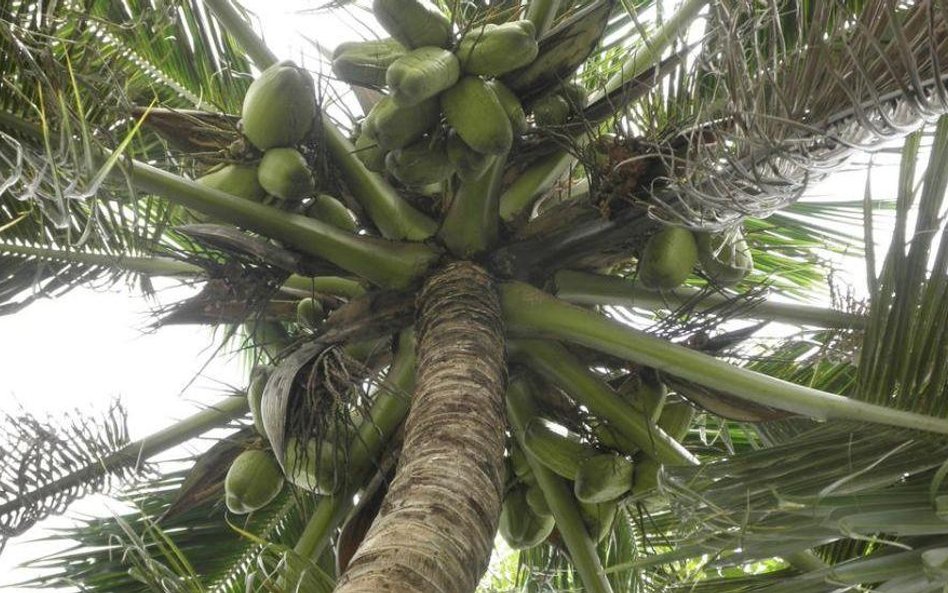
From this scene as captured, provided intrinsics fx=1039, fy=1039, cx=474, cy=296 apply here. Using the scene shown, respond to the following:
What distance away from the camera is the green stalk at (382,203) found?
8.39 feet

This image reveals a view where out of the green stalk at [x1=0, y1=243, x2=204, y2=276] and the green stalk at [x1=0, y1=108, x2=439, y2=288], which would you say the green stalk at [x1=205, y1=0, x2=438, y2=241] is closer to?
the green stalk at [x1=0, y1=108, x2=439, y2=288]

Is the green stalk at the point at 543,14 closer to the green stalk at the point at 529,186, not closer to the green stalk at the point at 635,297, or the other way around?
the green stalk at the point at 529,186

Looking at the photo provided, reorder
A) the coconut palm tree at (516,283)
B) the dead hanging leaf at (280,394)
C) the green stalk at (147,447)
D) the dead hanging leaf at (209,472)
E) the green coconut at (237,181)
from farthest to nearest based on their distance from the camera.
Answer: the dead hanging leaf at (209,472)
the green stalk at (147,447)
the green coconut at (237,181)
the dead hanging leaf at (280,394)
the coconut palm tree at (516,283)

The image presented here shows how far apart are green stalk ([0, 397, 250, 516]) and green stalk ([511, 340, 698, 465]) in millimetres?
817

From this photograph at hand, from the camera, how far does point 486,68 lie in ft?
7.20

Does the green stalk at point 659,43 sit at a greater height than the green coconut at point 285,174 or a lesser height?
greater

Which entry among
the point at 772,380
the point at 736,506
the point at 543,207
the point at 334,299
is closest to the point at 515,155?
the point at 543,207

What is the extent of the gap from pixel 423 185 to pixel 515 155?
12.3 inches

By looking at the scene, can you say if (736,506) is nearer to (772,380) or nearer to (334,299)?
(772,380)


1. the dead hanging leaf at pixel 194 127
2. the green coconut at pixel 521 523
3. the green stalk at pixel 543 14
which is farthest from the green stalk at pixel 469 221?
the green coconut at pixel 521 523

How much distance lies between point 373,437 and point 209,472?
447 mm

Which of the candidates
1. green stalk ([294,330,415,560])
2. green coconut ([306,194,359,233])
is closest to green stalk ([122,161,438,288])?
green coconut ([306,194,359,233])

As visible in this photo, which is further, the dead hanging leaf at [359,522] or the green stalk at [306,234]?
the dead hanging leaf at [359,522]

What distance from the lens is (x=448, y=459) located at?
1.79 meters
